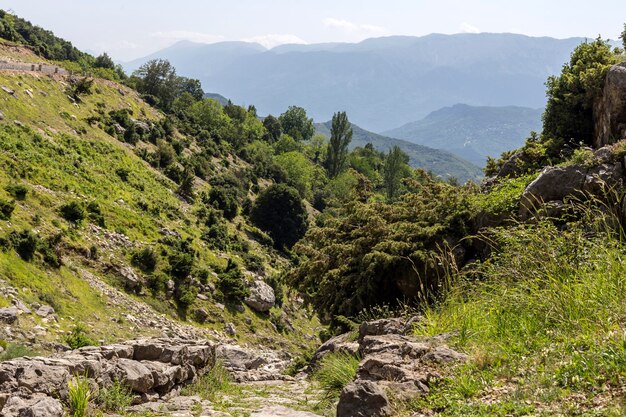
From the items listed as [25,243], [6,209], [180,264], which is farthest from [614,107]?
[180,264]

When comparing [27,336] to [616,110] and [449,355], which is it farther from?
[616,110]

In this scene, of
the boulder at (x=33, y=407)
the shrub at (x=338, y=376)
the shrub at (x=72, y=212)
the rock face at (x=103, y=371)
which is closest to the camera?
the boulder at (x=33, y=407)

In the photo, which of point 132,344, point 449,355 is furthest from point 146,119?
point 449,355

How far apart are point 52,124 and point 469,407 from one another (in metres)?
48.4

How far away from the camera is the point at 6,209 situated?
2594 centimetres

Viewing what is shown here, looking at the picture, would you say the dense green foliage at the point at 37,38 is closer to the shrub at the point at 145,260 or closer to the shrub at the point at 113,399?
the shrub at the point at 145,260

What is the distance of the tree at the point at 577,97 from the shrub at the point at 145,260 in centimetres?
2361

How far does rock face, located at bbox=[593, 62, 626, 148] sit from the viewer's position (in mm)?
14156

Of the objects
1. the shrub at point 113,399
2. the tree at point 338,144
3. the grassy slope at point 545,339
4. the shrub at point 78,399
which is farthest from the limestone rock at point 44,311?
the tree at point 338,144

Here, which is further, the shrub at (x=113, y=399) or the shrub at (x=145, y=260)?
the shrub at (x=145, y=260)

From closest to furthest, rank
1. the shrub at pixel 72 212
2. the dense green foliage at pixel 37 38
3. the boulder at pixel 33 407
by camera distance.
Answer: the boulder at pixel 33 407, the shrub at pixel 72 212, the dense green foliage at pixel 37 38

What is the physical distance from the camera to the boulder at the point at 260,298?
124 ft

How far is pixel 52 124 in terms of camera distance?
149 feet

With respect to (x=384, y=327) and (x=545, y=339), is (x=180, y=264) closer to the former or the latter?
(x=384, y=327)
